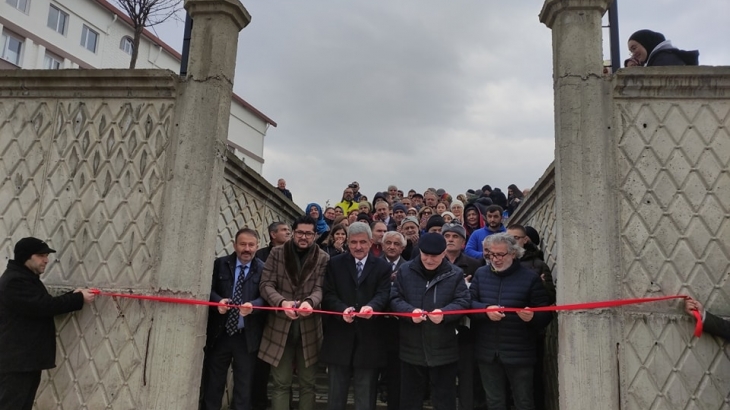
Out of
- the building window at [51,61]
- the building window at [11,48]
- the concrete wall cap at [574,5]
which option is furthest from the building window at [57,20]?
the concrete wall cap at [574,5]

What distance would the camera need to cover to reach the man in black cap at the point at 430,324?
469 centimetres

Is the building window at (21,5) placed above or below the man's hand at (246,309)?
above

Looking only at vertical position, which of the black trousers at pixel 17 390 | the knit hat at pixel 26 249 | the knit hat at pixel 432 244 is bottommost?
the black trousers at pixel 17 390

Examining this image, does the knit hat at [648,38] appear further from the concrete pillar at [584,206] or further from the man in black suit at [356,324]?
the man in black suit at [356,324]

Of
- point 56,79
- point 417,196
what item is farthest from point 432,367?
point 417,196

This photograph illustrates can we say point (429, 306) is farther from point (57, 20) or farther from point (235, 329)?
point (57, 20)

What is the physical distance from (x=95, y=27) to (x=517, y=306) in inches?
1343

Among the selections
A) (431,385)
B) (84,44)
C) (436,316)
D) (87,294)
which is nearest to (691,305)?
(436,316)

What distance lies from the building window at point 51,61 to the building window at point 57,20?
4.93 feet

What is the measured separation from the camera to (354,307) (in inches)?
199

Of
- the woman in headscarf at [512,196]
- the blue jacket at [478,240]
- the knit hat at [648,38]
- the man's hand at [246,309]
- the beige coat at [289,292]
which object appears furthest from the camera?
the woman in headscarf at [512,196]

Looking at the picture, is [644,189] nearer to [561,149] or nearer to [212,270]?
[561,149]

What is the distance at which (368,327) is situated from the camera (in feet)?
16.4

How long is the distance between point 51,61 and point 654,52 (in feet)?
107
